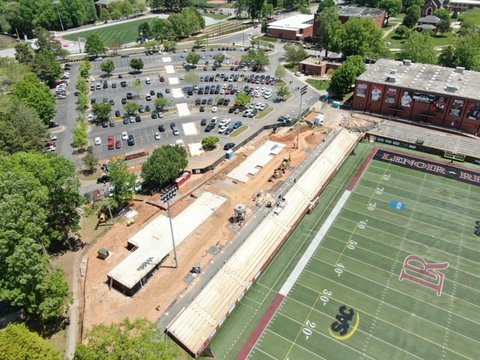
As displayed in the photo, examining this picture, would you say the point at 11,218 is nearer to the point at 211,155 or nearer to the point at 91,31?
the point at 211,155

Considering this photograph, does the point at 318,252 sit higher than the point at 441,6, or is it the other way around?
the point at 441,6

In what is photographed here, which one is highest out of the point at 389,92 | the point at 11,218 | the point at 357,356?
the point at 11,218

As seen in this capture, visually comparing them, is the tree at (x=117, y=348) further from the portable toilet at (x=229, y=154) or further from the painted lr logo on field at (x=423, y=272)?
the portable toilet at (x=229, y=154)

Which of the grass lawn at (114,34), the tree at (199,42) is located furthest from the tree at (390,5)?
the grass lawn at (114,34)

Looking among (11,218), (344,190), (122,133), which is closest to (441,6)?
(344,190)

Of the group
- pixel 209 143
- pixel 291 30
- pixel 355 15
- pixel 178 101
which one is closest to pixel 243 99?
pixel 178 101

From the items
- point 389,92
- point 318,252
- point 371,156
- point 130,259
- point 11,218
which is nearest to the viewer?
point 11,218

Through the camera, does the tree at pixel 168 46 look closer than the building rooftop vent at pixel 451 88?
No
